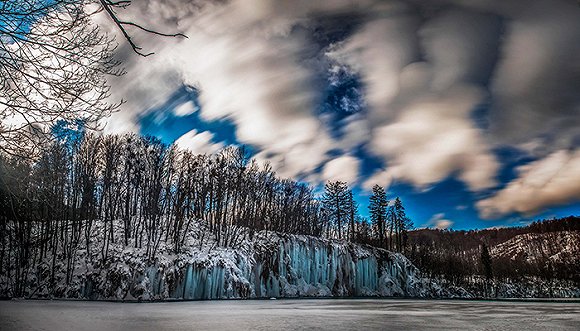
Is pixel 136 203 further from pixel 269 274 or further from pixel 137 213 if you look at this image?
pixel 269 274

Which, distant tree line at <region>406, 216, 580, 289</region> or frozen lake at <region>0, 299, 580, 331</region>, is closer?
frozen lake at <region>0, 299, 580, 331</region>

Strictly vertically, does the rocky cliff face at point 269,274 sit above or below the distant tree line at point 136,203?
below

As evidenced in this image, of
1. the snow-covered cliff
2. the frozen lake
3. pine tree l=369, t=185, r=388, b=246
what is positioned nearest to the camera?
the frozen lake

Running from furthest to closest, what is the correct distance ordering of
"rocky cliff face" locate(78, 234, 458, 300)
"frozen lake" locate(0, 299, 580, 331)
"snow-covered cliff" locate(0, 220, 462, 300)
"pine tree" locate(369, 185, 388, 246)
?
1. "pine tree" locate(369, 185, 388, 246)
2. "rocky cliff face" locate(78, 234, 458, 300)
3. "snow-covered cliff" locate(0, 220, 462, 300)
4. "frozen lake" locate(0, 299, 580, 331)

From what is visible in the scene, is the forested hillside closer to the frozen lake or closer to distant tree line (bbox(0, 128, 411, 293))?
distant tree line (bbox(0, 128, 411, 293))

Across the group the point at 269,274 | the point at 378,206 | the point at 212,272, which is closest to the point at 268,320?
the point at 212,272

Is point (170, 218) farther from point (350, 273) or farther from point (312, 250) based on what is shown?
point (350, 273)

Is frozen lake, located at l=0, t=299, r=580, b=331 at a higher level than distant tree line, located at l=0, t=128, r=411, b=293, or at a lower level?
lower

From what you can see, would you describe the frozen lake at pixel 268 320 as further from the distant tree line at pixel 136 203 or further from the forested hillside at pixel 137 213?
the distant tree line at pixel 136 203

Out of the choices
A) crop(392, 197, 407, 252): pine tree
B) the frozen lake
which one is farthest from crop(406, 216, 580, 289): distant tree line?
the frozen lake

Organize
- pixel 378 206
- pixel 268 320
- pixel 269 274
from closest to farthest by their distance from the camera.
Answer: pixel 268 320, pixel 269 274, pixel 378 206

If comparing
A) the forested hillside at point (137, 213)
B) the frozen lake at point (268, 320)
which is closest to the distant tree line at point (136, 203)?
the forested hillside at point (137, 213)

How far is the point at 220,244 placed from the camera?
3838cm

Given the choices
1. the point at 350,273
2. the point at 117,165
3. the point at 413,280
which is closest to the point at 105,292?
the point at 117,165
